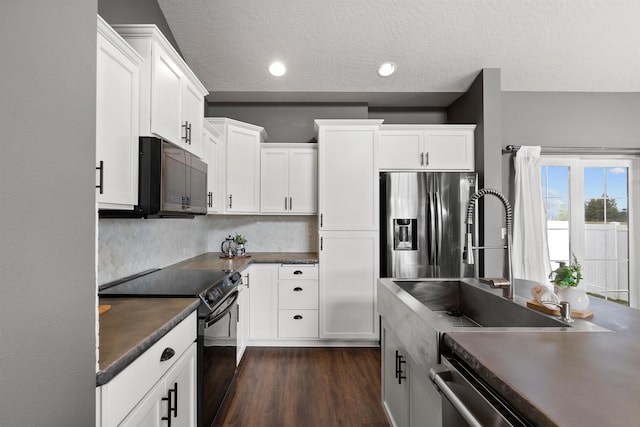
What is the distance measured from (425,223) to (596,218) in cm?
217

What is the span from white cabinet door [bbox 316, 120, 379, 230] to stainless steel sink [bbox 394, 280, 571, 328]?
4.78 feet

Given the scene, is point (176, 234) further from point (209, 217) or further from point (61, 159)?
point (61, 159)

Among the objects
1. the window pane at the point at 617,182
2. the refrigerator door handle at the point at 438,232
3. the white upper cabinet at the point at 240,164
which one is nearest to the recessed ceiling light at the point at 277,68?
the white upper cabinet at the point at 240,164

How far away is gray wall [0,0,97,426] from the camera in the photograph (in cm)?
58

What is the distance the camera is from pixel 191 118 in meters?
2.17

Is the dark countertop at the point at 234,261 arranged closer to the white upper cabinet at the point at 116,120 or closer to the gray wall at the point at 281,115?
the white upper cabinet at the point at 116,120

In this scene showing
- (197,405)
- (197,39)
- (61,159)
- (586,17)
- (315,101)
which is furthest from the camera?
(315,101)

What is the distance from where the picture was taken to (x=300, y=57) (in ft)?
10.4

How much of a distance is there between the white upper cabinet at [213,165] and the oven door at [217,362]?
1.23m

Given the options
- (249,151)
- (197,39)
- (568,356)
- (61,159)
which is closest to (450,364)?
(568,356)

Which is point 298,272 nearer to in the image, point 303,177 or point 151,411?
point 303,177

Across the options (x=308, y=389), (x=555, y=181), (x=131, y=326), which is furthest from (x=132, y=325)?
(x=555, y=181)

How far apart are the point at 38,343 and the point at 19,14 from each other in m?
0.64

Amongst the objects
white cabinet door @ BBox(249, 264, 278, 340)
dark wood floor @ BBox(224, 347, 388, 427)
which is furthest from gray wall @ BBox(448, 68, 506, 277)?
white cabinet door @ BBox(249, 264, 278, 340)
